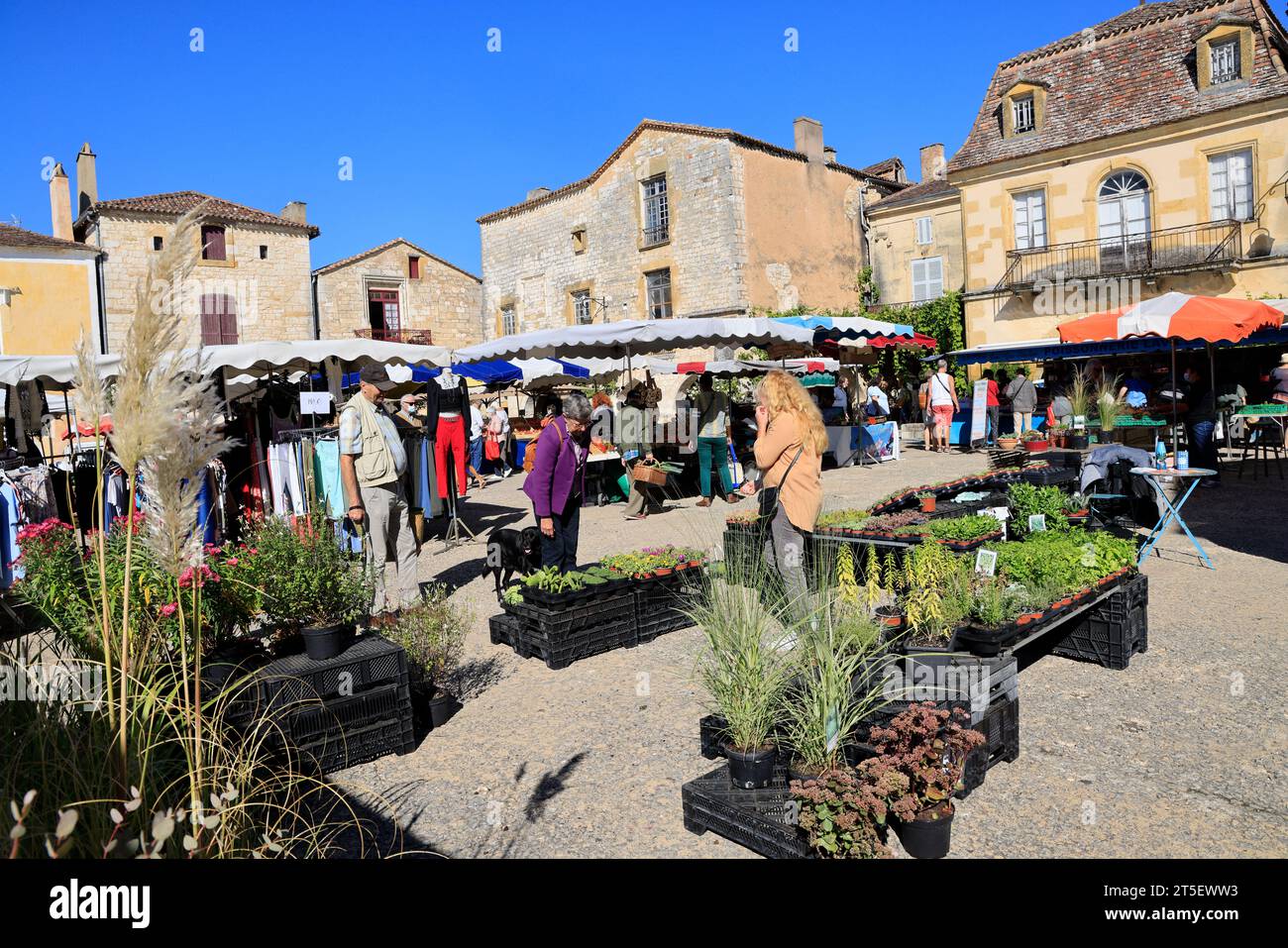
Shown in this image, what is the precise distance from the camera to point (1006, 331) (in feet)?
79.9

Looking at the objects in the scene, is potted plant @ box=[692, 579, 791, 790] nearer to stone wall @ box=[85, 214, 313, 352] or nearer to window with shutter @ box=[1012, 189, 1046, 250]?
window with shutter @ box=[1012, 189, 1046, 250]

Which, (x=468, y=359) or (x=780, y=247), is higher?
(x=780, y=247)

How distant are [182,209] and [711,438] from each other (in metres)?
27.9

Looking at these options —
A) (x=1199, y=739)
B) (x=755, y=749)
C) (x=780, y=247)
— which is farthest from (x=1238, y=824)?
(x=780, y=247)

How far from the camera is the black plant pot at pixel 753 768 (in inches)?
131

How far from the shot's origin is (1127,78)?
22641 mm

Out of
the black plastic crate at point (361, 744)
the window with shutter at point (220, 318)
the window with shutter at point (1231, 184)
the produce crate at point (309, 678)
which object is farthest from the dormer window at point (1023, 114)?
the window with shutter at point (220, 318)

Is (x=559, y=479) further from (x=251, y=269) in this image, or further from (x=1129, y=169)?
(x=251, y=269)

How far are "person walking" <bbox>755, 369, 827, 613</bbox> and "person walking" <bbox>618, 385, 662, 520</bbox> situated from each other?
6.20 m

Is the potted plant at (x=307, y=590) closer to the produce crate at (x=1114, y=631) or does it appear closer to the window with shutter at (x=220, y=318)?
the produce crate at (x=1114, y=631)

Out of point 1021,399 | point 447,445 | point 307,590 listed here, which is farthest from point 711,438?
point 1021,399

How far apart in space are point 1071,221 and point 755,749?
23.8 metres

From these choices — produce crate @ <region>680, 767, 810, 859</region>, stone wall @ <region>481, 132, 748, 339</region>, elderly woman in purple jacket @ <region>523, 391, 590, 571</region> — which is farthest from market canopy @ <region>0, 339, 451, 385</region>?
stone wall @ <region>481, 132, 748, 339</region>
